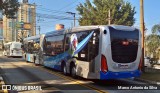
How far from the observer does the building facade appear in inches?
2408

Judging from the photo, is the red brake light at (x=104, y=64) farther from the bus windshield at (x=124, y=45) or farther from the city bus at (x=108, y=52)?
the bus windshield at (x=124, y=45)

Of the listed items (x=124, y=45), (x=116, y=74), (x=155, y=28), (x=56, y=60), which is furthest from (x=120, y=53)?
(x=155, y=28)

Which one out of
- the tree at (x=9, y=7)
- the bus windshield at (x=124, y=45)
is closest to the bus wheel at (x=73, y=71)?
the bus windshield at (x=124, y=45)

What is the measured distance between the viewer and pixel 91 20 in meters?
55.0

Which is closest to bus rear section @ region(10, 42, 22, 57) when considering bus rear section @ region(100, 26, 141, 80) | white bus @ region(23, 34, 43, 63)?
white bus @ region(23, 34, 43, 63)

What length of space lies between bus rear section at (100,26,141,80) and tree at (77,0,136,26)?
33.3 meters

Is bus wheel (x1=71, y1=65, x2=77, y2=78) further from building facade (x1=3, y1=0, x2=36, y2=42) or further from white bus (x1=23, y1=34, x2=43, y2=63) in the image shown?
building facade (x1=3, y1=0, x2=36, y2=42)

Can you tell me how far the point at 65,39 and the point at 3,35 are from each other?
4050 inches

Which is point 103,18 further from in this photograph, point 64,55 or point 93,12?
point 64,55

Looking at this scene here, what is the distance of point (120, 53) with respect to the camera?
60.0 feet

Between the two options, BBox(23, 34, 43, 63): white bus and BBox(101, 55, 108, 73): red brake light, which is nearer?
BBox(101, 55, 108, 73): red brake light

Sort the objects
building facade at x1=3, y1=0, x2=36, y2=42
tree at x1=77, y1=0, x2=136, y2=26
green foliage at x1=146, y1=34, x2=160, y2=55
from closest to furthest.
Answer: tree at x1=77, y1=0, x2=136, y2=26 → building facade at x1=3, y1=0, x2=36, y2=42 → green foliage at x1=146, y1=34, x2=160, y2=55

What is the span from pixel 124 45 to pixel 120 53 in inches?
18.9

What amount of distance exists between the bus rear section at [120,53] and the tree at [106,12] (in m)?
33.3
